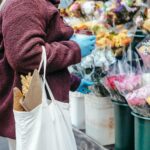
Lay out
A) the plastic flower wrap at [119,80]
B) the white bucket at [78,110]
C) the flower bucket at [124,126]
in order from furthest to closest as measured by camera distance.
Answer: the white bucket at [78,110], the flower bucket at [124,126], the plastic flower wrap at [119,80]

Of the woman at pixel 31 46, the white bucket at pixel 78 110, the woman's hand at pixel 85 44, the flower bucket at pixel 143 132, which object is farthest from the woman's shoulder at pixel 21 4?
the white bucket at pixel 78 110

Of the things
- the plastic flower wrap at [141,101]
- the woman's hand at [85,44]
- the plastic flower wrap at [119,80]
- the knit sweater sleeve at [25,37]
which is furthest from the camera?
the plastic flower wrap at [119,80]

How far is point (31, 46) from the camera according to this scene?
1.89 m

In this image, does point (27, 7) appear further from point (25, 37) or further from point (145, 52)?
point (145, 52)

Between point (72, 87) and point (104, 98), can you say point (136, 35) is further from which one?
point (72, 87)

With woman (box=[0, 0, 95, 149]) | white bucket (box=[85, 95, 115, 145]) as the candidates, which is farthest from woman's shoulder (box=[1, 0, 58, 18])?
white bucket (box=[85, 95, 115, 145])

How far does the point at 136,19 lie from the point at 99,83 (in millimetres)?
642

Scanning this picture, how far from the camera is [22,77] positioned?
197 cm

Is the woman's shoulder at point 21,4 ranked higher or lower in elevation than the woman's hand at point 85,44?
higher

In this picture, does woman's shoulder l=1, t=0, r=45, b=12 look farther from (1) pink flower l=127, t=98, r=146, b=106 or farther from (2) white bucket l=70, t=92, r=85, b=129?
(2) white bucket l=70, t=92, r=85, b=129

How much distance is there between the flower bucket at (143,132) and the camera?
258 cm

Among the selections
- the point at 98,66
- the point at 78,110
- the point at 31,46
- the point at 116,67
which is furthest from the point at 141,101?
the point at 78,110

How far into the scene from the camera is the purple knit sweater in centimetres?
190

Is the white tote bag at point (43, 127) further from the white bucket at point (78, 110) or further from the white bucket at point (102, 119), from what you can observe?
the white bucket at point (78, 110)
